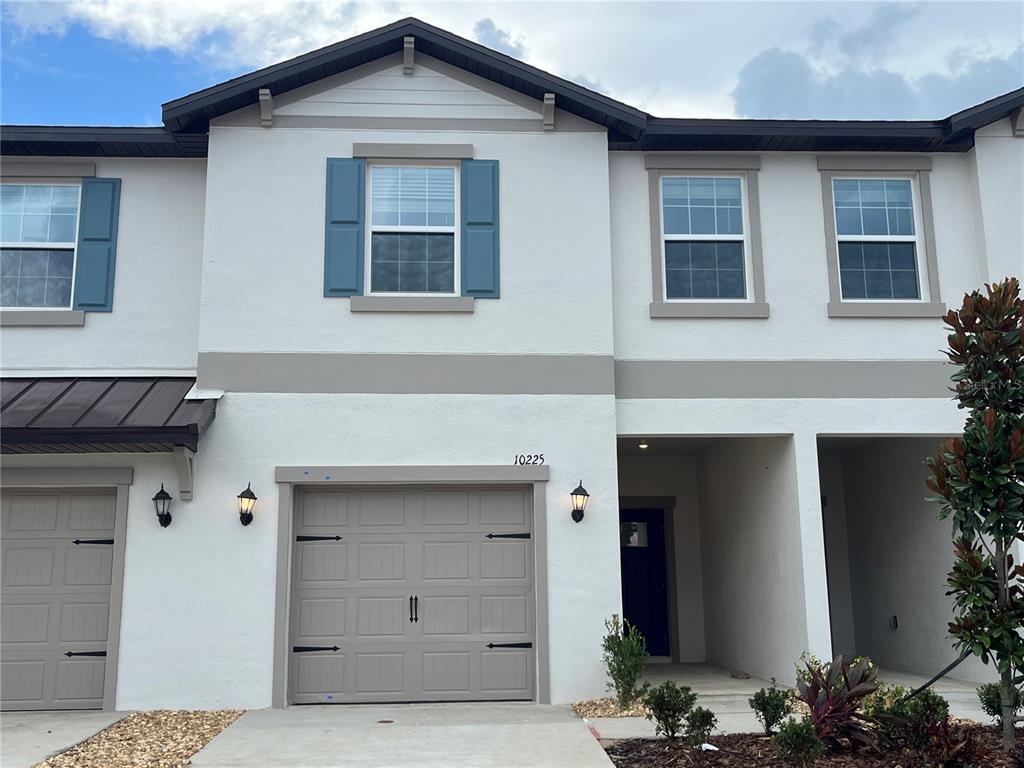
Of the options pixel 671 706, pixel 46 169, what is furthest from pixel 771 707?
pixel 46 169

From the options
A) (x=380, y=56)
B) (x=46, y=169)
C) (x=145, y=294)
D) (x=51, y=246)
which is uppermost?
(x=380, y=56)

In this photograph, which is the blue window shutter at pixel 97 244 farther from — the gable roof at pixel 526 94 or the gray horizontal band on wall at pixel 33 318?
the gable roof at pixel 526 94

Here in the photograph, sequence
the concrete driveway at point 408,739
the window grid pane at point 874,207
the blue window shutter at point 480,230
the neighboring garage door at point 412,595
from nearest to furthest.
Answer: the concrete driveway at point 408,739 → the neighboring garage door at point 412,595 → the blue window shutter at point 480,230 → the window grid pane at point 874,207

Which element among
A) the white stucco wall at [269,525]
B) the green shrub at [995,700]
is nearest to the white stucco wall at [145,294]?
the white stucco wall at [269,525]

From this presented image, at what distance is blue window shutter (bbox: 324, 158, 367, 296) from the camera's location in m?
10.6

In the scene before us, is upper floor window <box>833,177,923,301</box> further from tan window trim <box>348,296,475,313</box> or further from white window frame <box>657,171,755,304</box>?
tan window trim <box>348,296,475,313</box>

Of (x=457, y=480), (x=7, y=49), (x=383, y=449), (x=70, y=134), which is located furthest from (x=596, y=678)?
(x=7, y=49)

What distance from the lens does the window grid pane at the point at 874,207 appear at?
11.6 meters

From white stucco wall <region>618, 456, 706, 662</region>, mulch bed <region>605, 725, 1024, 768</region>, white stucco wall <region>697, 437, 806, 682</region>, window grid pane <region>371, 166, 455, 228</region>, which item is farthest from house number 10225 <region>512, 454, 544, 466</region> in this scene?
white stucco wall <region>618, 456, 706, 662</region>

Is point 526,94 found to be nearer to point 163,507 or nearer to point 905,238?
point 905,238

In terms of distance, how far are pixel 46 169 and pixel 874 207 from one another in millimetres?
9863

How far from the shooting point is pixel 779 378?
11.0m

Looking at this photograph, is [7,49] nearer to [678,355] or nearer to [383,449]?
[383,449]

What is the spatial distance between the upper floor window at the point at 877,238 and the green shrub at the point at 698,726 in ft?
19.1
